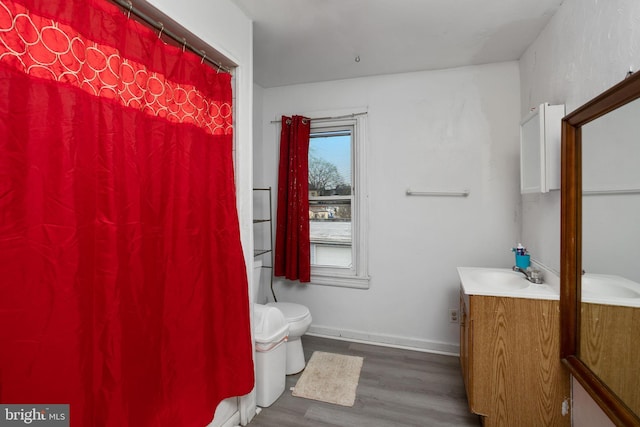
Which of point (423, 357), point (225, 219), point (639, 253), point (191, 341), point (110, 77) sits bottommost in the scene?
point (423, 357)

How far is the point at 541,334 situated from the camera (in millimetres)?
1634

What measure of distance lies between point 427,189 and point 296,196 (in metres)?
1.20

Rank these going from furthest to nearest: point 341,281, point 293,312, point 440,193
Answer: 1. point 341,281
2. point 440,193
3. point 293,312

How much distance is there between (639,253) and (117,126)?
1946 mm

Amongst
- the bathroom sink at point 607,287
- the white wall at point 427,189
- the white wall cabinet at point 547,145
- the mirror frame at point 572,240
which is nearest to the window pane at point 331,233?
the white wall at point 427,189

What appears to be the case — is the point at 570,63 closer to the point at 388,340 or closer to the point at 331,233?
the point at 331,233

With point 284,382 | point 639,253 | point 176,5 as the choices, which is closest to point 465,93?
point 639,253

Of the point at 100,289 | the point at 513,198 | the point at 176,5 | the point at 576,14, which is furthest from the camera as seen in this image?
the point at 513,198

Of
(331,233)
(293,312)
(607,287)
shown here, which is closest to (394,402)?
(293,312)

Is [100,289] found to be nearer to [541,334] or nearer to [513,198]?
[541,334]

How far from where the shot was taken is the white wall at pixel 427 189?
2531mm

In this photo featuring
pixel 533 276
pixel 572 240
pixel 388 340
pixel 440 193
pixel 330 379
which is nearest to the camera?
pixel 572 240

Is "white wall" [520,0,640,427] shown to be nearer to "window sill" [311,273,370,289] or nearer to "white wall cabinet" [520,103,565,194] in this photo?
"white wall cabinet" [520,103,565,194]

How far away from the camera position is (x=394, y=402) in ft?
6.51
